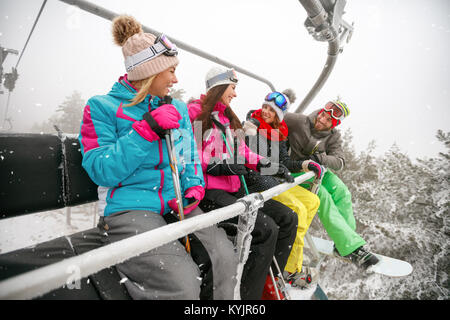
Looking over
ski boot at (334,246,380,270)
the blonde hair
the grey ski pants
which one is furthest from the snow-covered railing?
ski boot at (334,246,380,270)

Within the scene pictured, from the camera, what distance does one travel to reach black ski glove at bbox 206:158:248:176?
6.29 ft

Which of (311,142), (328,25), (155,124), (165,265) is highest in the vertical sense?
(328,25)

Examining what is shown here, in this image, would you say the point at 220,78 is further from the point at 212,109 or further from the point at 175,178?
the point at 175,178

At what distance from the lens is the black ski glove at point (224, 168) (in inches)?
75.4

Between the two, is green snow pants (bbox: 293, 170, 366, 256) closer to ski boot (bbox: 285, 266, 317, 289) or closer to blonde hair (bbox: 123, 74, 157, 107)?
ski boot (bbox: 285, 266, 317, 289)

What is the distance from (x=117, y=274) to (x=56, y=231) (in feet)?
65.8

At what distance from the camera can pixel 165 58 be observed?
5.26 ft

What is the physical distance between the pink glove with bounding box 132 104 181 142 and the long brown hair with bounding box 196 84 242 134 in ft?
2.54

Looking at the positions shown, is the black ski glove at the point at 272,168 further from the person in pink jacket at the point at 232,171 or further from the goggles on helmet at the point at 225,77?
the goggles on helmet at the point at 225,77

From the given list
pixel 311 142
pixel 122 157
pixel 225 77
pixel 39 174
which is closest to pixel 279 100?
pixel 225 77

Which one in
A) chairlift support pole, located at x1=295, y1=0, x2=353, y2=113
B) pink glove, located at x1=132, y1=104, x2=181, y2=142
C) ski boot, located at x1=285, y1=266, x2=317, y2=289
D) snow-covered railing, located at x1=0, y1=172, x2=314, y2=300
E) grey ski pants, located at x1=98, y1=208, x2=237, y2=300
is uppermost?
chairlift support pole, located at x1=295, y1=0, x2=353, y2=113

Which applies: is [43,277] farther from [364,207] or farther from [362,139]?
[362,139]

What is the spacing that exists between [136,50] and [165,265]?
146cm

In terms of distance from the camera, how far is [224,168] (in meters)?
1.96
